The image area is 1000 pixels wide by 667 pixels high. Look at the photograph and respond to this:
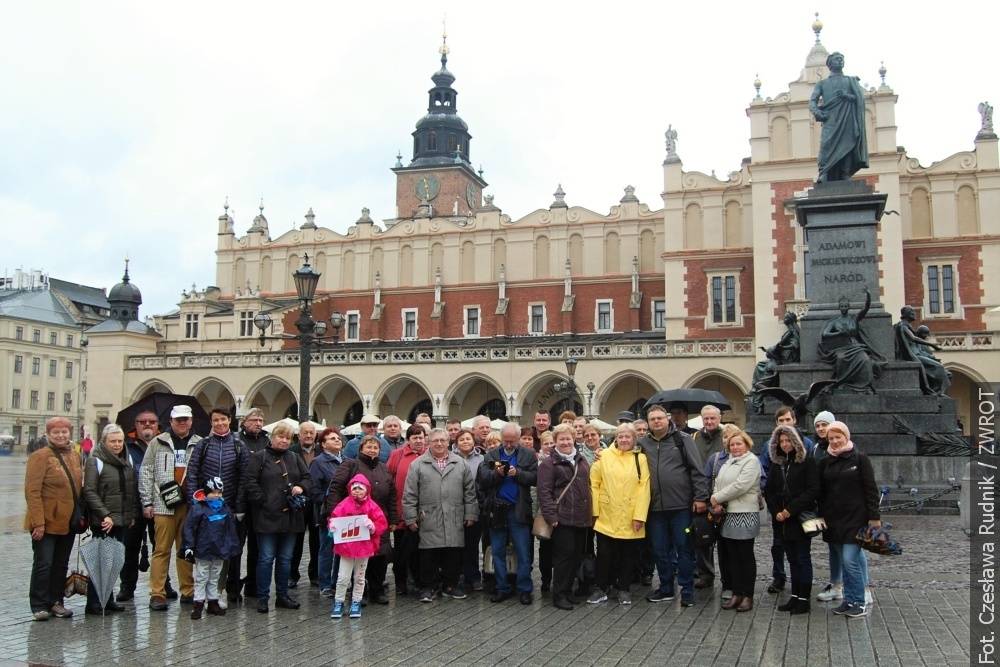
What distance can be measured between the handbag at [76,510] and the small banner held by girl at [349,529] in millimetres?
1984

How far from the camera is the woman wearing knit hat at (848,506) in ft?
21.5

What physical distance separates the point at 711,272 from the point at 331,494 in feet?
102

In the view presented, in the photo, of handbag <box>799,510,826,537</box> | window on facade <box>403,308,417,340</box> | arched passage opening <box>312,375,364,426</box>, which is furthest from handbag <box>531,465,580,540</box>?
window on facade <box>403,308,417,340</box>

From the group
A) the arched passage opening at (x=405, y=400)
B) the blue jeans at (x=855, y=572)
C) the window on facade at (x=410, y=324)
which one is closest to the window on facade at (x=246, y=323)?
the window on facade at (x=410, y=324)

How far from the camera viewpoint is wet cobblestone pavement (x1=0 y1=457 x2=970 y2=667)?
18.7 ft

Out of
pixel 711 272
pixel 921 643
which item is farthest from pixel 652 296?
pixel 921 643

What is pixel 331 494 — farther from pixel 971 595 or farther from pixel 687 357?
pixel 687 357

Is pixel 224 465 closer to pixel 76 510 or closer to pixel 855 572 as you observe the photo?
pixel 76 510

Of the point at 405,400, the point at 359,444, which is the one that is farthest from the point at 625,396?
the point at 359,444

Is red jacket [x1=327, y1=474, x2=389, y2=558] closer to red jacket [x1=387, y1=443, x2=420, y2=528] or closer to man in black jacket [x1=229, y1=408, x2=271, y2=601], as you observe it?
red jacket [x1=387, y1=443, x2=420, y2=528]

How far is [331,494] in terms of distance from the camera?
7559 mm

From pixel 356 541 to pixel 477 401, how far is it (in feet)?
99.2

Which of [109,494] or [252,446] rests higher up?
[252,446]

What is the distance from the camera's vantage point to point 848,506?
662cm
